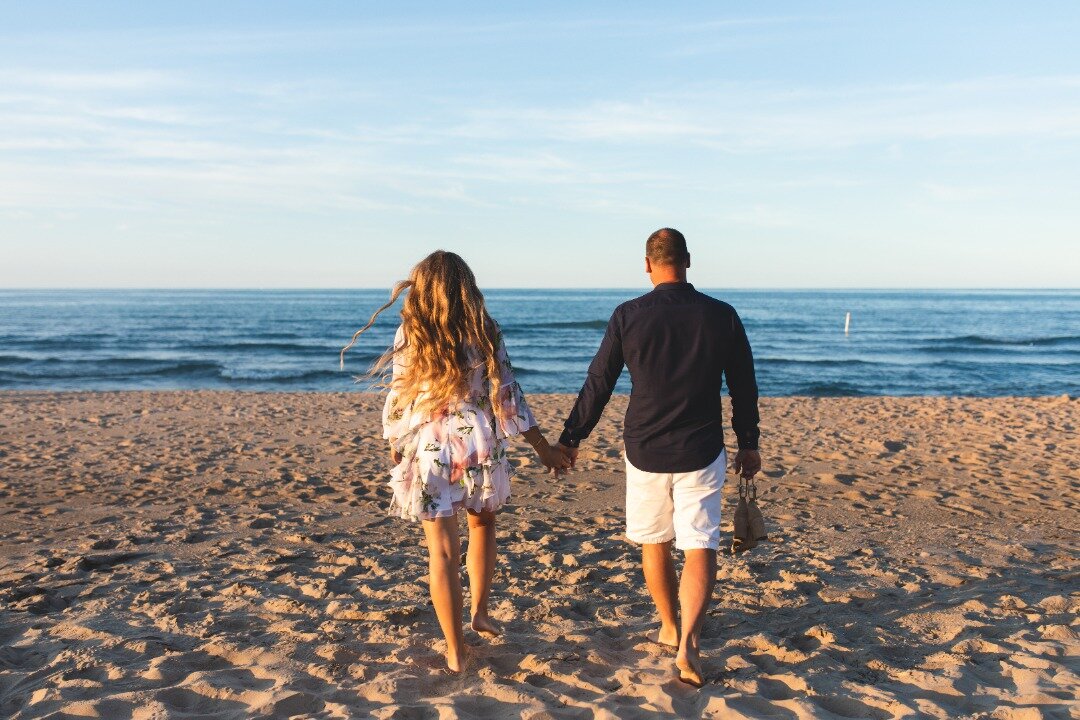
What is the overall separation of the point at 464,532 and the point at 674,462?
2.79 m

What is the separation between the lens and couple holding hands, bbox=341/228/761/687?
10.5 feet

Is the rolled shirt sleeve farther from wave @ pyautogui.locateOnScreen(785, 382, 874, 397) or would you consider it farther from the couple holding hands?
wave @ pyautogui.locateOnScreen(785, 382, 874, 397)

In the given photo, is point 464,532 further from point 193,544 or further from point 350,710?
point 350,710

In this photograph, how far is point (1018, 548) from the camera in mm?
5281

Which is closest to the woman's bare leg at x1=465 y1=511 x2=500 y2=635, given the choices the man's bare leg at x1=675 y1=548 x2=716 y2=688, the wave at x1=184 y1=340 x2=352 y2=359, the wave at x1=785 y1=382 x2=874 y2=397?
the man's bare leg at x1=675 y1=548 x2=716 y2=688

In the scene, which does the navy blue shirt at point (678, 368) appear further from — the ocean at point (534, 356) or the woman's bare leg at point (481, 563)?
the ocean at point (534, 356)

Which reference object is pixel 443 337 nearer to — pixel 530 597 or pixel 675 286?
pixel 675 286

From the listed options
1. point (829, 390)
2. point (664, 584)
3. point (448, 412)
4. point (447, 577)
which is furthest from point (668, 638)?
point (829, 390)

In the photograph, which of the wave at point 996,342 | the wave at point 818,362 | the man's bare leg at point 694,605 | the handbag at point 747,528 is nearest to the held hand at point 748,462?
the handbag at point 747,528

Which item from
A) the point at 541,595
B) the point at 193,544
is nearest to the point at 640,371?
the point at 541,595

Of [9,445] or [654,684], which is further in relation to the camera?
[9,445]

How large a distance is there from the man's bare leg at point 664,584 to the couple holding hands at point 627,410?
0.05 m

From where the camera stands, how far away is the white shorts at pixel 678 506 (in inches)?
126

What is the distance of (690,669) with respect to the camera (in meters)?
3.15
